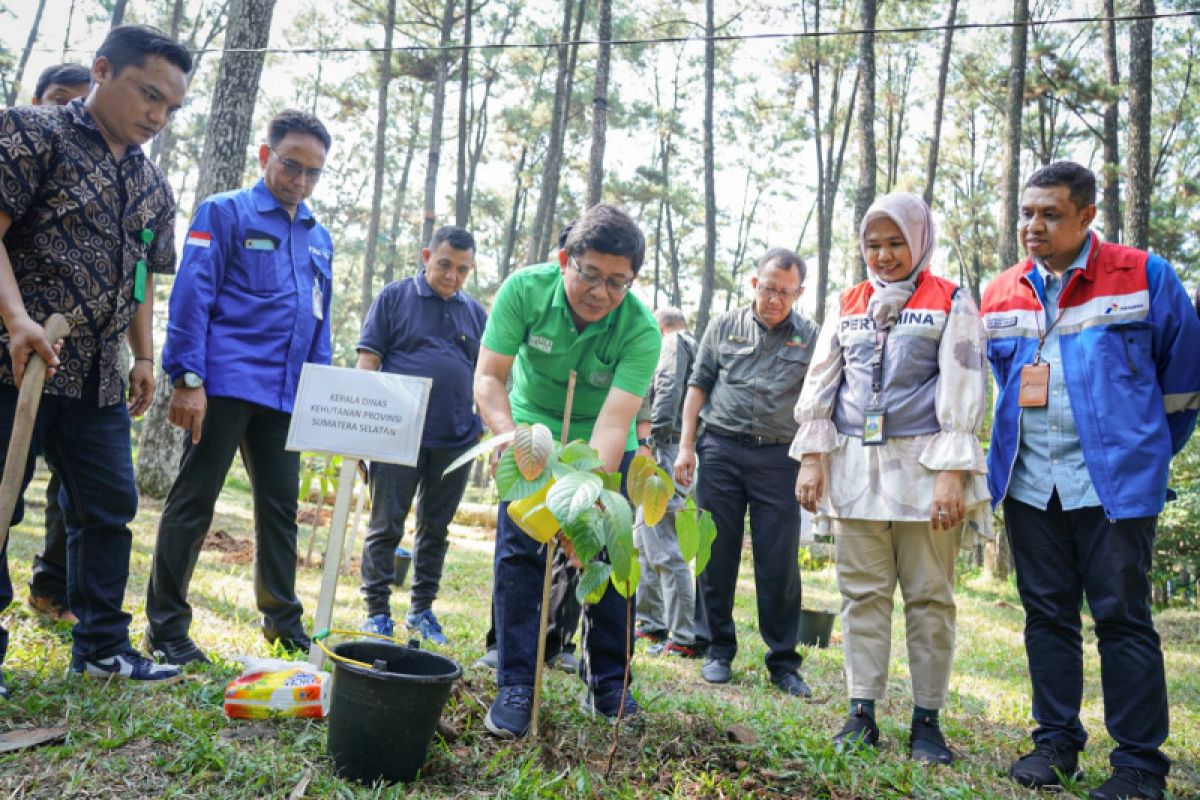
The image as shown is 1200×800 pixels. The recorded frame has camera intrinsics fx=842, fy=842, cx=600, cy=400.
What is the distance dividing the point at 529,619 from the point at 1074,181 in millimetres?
2410

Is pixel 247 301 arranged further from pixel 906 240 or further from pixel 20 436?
pixel 906 240

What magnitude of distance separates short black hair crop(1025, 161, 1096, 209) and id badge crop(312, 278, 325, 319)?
277 centimetres

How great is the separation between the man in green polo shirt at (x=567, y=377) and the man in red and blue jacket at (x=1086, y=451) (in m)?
1.35

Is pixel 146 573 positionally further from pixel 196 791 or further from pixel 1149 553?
pixel 1149 553

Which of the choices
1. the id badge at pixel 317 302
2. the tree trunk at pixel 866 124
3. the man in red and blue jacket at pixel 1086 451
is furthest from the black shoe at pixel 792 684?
the tree trunk at pixel 866 124

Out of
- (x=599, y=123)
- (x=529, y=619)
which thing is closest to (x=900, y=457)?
(x=529, y=619)

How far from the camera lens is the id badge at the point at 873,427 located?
2.95 m

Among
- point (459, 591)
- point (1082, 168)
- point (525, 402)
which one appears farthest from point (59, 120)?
point (459, 591)

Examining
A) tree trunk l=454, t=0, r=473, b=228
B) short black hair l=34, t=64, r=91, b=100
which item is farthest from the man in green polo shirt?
tree trunk l=454, t=0, r=473, b=228

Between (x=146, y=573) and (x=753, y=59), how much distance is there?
78.6ft

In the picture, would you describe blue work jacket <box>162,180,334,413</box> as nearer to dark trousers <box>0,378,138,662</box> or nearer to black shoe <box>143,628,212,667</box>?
dark trousers <box>0,378,138,662</box>

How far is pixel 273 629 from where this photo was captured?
11.2ft

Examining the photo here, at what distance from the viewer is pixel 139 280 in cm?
285

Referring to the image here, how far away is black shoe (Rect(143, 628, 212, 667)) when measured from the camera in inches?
121
